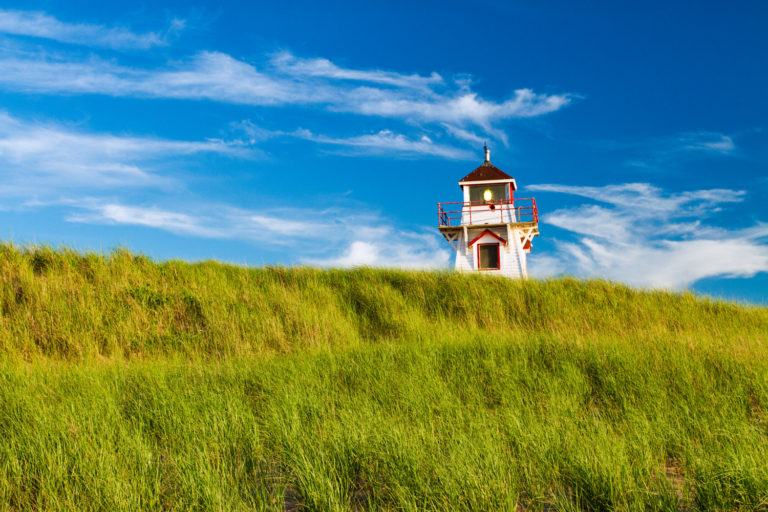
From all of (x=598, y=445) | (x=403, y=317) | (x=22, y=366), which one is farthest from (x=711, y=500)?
(x=22, y=366)

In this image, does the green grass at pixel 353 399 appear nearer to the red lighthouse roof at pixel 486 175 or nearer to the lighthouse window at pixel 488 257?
the lighthouse window at pixel 488 257

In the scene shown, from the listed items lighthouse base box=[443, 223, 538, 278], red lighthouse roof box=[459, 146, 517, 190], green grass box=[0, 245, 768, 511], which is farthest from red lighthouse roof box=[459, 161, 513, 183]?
green grass box=[0, 245, 768, 511]

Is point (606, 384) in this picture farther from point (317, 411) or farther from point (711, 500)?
point (317, 411)

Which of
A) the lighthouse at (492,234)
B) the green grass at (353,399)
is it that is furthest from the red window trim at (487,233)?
the green grass at (353,399)

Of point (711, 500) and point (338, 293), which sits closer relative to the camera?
point (711, 500)

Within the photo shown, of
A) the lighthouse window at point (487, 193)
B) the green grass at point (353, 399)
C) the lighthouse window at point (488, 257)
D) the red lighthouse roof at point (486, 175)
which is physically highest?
the red lighthouse roof at point (486, 175)

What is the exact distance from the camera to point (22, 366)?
694cm

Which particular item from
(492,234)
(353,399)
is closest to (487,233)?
(492,234)

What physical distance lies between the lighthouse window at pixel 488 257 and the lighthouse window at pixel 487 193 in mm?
2978

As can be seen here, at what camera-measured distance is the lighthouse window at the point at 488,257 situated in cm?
2569

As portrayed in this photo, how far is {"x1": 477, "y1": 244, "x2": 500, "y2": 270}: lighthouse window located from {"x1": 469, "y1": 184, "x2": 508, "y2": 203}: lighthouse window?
2.98 m

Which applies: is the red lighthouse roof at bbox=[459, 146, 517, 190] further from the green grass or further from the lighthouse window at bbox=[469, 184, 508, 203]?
the green grass

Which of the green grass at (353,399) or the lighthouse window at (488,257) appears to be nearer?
the green grass at (353,399)

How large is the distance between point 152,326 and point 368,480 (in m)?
7.31
